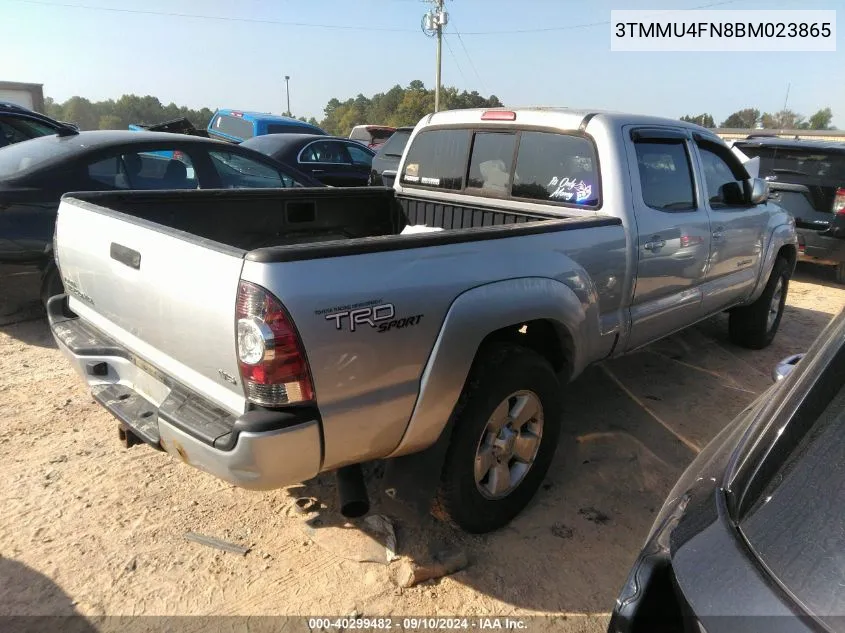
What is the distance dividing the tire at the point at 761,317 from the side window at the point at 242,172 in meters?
4.31

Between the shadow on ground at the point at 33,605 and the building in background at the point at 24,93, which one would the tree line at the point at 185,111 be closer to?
the building in background at the point at 24,93

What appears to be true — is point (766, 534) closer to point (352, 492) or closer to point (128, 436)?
point (352, 492)

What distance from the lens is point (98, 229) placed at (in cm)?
261

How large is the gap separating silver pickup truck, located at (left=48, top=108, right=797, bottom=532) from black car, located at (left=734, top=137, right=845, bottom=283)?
4.17 metres

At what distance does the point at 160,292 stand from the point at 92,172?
3.27 meters

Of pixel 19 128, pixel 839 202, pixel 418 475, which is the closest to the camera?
pixel 418 475

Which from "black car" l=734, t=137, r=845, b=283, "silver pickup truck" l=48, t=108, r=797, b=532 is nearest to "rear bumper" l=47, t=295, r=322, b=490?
"silver pickup truck" l=48, t=108, r=797, b=532

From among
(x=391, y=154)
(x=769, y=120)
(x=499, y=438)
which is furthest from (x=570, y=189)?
(x=769, y=120)

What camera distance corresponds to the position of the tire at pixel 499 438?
8.27 ft

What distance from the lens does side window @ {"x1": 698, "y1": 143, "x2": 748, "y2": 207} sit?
4211mm

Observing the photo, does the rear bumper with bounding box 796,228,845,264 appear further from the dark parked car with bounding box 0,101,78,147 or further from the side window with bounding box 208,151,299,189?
the dark parked car with bounding box 0,101,78,147

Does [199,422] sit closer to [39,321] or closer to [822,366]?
[822,366]

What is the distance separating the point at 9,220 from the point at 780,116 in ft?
204

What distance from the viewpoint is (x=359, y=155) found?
11.6m
